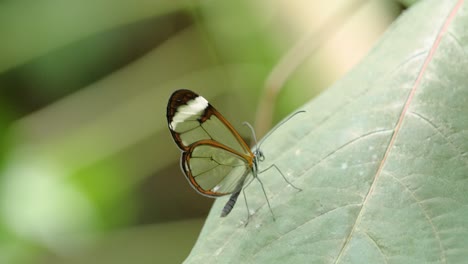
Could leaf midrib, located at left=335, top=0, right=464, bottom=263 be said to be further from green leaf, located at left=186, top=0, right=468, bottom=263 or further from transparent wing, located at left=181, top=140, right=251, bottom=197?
transparent wing, located at left=181, top=140, right=251, bottom=197

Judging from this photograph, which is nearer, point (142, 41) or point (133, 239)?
point (133, 239)

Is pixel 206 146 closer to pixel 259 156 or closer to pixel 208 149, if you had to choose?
pixel 208 149

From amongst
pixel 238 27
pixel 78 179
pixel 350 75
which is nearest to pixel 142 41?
pixel 238 27

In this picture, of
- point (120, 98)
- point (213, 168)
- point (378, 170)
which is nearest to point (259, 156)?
point (213, 168)

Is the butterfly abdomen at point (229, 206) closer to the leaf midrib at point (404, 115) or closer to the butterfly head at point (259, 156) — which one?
the butterfly head at point (259, 156)

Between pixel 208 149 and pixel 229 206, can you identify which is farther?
pixel 208 149

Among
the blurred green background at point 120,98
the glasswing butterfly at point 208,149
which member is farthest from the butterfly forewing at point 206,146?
the blurred green background at point 120,98

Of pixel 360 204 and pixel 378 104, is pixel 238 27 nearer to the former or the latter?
pixel 378 104

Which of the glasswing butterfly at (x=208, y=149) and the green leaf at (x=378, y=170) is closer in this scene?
the green leaf at (x=378, y=170)
